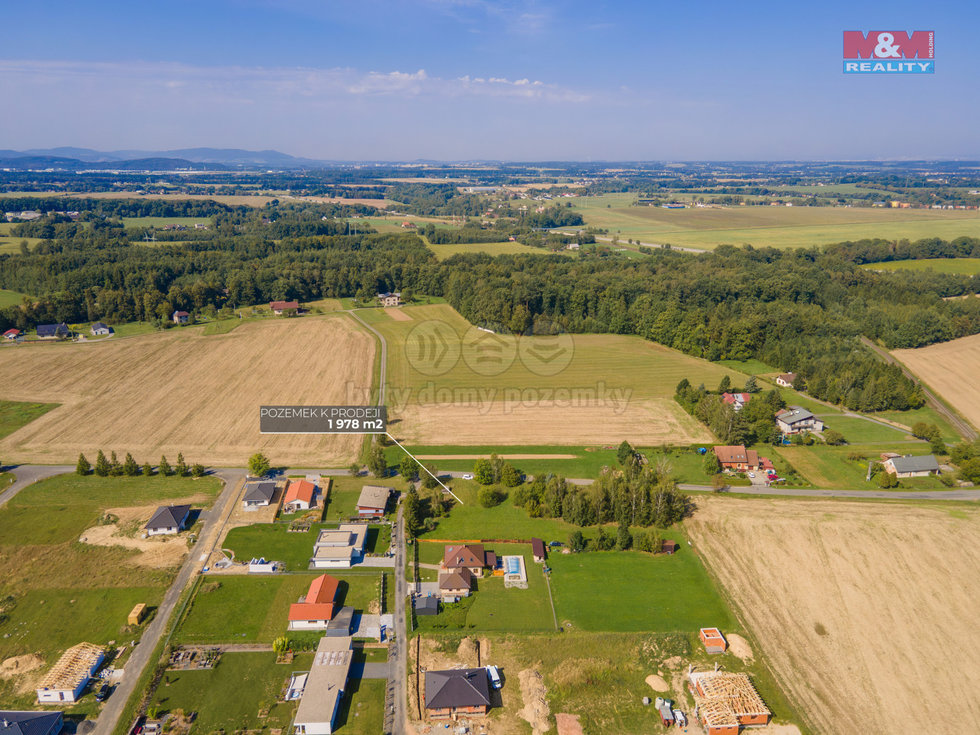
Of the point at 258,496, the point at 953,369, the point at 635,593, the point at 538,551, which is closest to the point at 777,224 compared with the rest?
the point at 953,369

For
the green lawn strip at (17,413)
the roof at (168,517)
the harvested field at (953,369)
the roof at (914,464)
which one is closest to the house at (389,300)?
the green lawn strip at (17,413)

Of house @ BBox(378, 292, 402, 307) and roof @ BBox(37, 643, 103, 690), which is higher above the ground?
house @ BBox(378, 292, 402, 307)

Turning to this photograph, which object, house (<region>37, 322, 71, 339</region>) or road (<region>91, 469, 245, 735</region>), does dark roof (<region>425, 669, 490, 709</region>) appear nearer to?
road (<region>91, 469, 245, 735</region>)

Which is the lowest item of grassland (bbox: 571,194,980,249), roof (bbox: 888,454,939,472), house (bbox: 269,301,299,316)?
roof (bbox: 888,454,939,472)

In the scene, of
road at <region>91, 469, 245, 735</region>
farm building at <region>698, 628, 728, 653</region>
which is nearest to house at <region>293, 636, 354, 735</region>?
road at <region>91, 469, 245, 735</region>

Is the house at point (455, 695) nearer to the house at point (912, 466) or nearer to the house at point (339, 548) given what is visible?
the house at point (339, 548)

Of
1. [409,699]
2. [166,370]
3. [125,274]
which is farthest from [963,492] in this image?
[125,274]

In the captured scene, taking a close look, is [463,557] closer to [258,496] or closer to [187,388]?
[258,496]

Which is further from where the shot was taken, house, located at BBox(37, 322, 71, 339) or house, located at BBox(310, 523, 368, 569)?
house, located at BBox(37, 322, 71, 339)

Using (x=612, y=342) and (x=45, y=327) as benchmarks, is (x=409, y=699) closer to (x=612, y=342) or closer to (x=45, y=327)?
(x=612, y=342)
